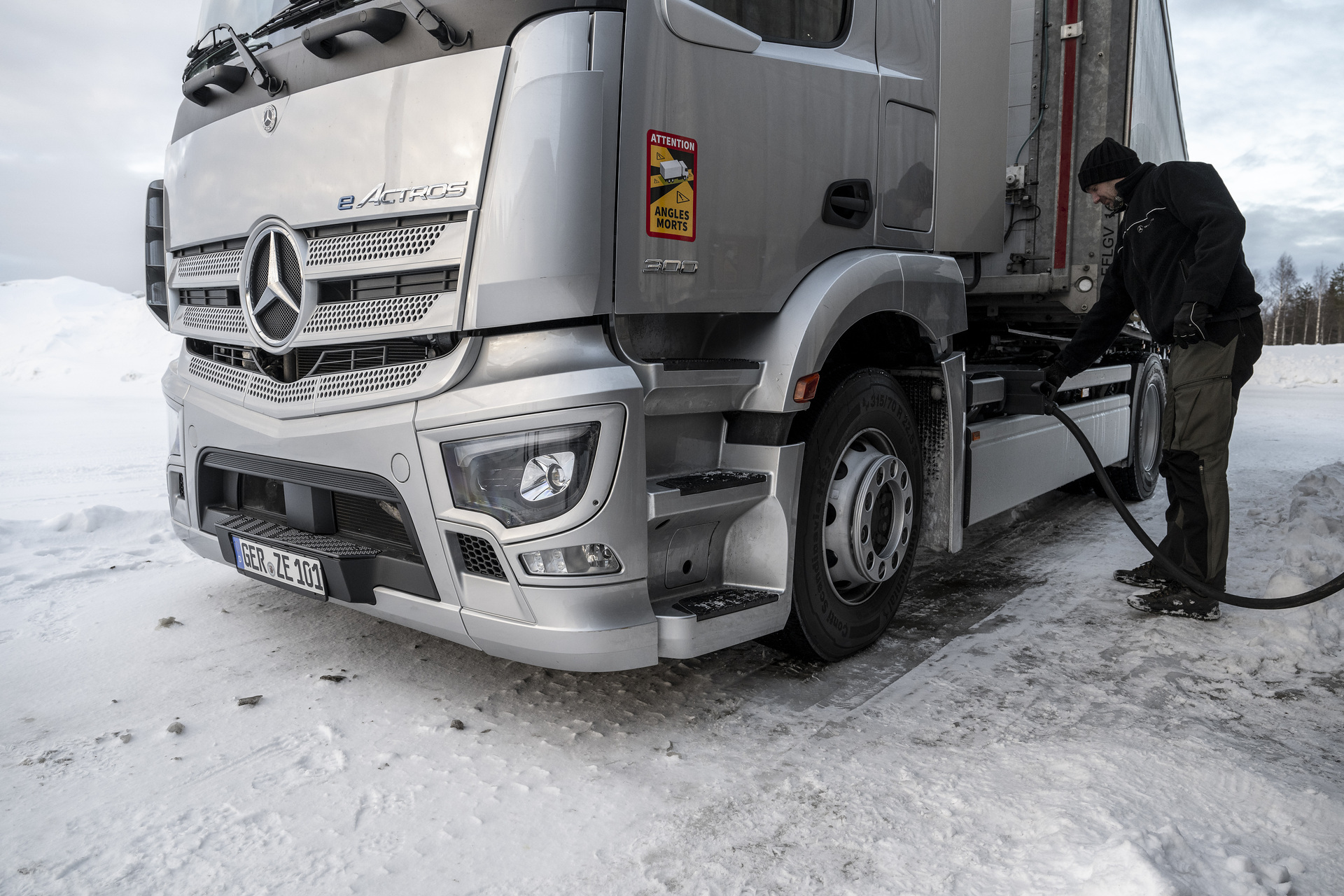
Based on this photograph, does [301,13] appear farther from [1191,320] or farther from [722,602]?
[1191,320]

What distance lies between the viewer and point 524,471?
237 cm

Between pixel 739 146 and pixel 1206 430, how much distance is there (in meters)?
2.50

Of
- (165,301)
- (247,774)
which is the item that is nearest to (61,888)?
(247,774)

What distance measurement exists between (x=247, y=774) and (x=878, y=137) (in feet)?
9.39

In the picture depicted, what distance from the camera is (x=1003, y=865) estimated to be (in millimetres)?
2025

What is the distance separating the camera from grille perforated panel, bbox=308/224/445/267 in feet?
8.01

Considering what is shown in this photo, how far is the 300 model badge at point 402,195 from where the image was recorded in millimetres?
2375

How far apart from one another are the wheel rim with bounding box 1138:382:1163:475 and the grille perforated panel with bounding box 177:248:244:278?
5.88 m

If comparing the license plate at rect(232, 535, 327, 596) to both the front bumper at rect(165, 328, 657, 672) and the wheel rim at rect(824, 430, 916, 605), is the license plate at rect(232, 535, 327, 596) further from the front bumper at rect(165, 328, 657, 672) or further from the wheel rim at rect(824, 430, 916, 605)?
the wheel rim at rect(824, 430, 916, 605)

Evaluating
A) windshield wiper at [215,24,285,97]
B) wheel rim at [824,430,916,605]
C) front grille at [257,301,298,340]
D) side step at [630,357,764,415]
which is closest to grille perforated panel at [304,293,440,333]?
front grille at [257,301,298,340]

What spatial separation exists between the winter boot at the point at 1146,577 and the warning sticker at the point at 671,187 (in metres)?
3.12

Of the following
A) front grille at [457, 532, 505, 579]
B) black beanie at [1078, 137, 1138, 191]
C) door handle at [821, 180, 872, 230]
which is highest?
black beanie at [1078, 137, 1138, 191]

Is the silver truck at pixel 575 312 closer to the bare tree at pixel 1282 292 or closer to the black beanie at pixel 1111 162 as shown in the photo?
the black beanie at pixel 1111 162

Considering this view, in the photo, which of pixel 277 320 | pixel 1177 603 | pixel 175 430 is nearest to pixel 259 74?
pixel 277 320
